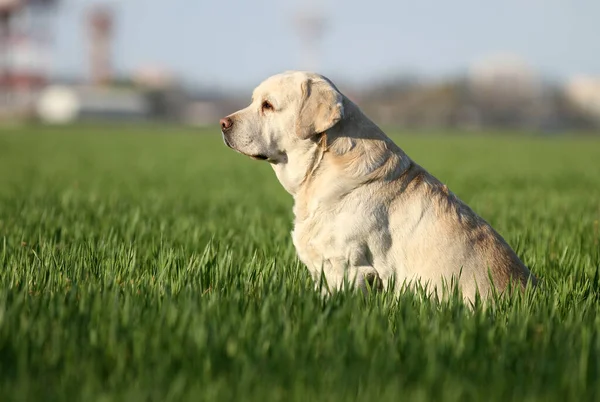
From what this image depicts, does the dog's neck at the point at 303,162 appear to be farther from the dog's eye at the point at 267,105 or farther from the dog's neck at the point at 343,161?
the dog's eye at the point at 267,105

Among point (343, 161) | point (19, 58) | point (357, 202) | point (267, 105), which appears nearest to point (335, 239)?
point (357, 202)

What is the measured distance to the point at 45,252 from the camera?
5137mm

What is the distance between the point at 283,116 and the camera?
4.51m

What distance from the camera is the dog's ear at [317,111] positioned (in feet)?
14.3

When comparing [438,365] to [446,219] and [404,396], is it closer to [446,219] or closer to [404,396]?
[404,396]

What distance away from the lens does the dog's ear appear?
14.3ft

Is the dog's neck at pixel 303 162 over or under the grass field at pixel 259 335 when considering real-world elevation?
over

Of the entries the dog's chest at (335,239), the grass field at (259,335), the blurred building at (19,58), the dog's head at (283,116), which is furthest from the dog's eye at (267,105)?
the blurred building at (19,58)

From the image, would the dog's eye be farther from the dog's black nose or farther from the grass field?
the grass field

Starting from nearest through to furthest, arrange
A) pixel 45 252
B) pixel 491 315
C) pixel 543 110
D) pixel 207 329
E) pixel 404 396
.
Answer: pixel 404 396 → pixel 207 329 → pixel 491 315 → pixel 45 252 → pixel 543 110

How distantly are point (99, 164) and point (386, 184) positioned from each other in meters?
18.7

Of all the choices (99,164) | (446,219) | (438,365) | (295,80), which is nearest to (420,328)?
(438,365)

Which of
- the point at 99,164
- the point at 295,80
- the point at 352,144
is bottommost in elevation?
the point at 99,164

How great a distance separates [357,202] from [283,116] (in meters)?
0.69
